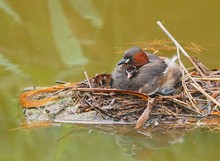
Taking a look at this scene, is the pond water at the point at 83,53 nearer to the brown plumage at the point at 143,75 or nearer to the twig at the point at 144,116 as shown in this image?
the twig at the point at 144,116

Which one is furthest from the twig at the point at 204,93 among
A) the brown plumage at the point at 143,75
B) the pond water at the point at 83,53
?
Result: the pond water at the point at 83,53

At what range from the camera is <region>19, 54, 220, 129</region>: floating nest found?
5.99 meters

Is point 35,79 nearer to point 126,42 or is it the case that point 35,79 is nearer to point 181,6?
point 126,42

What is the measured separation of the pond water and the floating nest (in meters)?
0.15

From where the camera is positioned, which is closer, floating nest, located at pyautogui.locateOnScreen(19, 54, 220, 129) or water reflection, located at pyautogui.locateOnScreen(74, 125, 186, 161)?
water reflection, located at pyautogui.locateOnScreen(74, 125, 186, 161)

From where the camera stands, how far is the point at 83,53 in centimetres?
797

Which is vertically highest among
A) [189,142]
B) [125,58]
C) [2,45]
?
[2,45]

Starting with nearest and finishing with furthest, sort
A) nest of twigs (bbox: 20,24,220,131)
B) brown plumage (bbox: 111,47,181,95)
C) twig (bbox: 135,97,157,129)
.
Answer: twig (bbox: 135,97,157,129), nest of twigs (bbox: 20,24,220,131), brown plumage (bbox: 111,47,181,95)


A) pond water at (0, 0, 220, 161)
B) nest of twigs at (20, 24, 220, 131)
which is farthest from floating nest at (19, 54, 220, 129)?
pond water at (0, 0, 220, 161)

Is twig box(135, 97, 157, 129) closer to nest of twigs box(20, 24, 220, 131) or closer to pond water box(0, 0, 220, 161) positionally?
nest of twigs box(20, 24, 220, 131)

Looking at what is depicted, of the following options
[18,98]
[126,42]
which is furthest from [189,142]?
[126,42]

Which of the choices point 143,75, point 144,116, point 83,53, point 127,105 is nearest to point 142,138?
point 144,116

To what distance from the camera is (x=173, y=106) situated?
6.09 m

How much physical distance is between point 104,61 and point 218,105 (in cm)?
191
